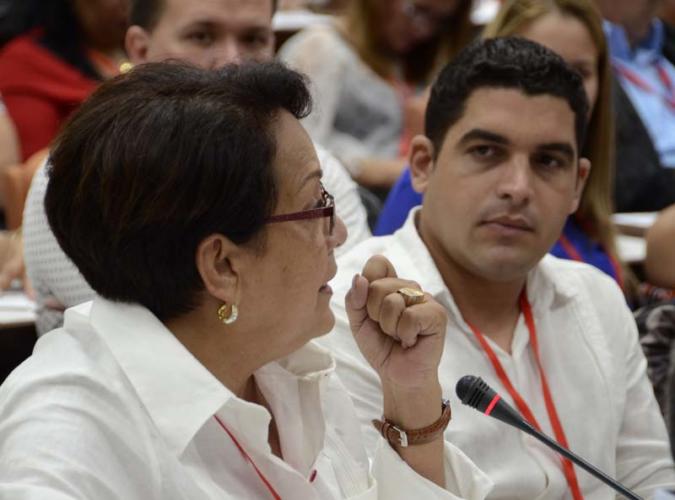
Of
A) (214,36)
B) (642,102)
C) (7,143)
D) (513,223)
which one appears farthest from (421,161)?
(642,102)

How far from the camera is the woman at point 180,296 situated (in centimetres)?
133

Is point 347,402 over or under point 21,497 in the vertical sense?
under

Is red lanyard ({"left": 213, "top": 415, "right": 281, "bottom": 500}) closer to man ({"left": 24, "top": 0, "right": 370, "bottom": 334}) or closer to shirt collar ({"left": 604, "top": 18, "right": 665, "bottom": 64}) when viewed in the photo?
man ({"left": 24, "top": 0, "right": 370, "bottom": 334})

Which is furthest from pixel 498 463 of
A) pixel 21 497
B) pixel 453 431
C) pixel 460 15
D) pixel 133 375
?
pixel 460 15

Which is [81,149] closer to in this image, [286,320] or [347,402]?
[286,320]

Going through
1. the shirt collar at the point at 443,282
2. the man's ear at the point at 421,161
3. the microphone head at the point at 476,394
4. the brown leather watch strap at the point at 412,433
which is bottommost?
the shirt collar at the point at 443,282

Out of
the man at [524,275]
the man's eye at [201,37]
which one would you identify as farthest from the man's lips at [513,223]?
the man's eye at [201,37]

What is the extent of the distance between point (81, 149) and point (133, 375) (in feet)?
0.85

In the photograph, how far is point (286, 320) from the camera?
153cm

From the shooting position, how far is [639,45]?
5.25 m

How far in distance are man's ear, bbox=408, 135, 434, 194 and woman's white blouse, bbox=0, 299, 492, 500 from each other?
84 cm

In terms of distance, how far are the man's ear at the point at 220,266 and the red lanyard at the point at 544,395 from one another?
73cm

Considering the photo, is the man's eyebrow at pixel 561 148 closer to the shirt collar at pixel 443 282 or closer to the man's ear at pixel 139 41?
the shirt collar at pixel 443 282

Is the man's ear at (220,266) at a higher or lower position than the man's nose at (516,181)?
higher
